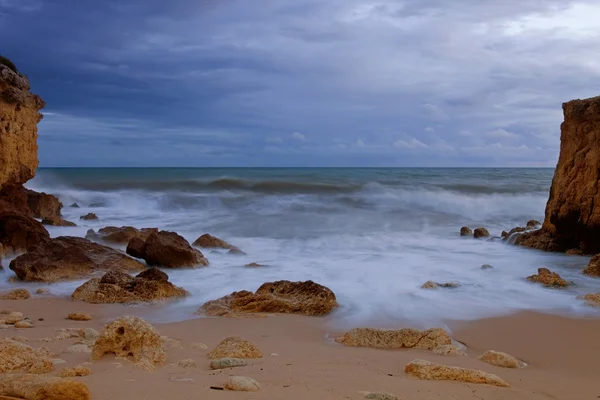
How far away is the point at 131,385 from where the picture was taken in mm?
3004

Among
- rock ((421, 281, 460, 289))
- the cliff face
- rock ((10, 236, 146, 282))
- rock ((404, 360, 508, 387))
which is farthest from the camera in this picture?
the cliff face

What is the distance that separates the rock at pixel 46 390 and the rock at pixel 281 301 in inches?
142

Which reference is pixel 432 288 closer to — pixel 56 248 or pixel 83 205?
pixel 56 248

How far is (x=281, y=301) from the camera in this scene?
6383mm

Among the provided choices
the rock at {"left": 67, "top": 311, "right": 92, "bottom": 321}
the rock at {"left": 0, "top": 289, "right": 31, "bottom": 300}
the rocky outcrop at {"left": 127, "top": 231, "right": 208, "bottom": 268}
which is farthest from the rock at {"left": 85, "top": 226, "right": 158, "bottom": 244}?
the rock at {"left": 67, "top": 311, "right": 92, "bottom": 321}

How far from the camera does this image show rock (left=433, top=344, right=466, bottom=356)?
470 centimetres

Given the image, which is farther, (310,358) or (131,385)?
(310,358)

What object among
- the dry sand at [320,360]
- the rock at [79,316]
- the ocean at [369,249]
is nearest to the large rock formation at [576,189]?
the ocean at [369,249]

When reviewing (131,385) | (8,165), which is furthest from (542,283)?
(8,165)

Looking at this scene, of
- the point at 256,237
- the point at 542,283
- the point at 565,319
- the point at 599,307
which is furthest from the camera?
the point at 256,237

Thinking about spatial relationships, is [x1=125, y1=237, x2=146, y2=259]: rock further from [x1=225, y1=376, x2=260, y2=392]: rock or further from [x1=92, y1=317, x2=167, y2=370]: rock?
[x1=225, y1=376, x2=260, y2=392]: rock

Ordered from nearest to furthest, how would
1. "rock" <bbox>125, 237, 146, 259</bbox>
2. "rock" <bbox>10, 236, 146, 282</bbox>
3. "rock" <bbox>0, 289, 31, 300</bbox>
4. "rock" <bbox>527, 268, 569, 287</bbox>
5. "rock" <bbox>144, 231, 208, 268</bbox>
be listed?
"rock" <bbox>0, 289, 31, 300</bbox> → "rock" <bbox>10, 236, 146, 282</bbox> → "rock" <bbox>527, 268, 569, 287</bbox> → "rock" <bbox>144, 231, 208, 268</bbox> → "rock" <bbox>125, 237, 146, 259</bbox>

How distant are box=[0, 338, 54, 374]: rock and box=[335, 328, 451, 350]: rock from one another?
8.69 ft

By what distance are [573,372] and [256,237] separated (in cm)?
1019
